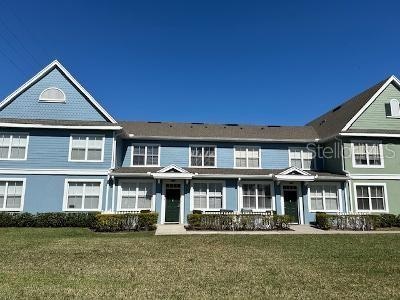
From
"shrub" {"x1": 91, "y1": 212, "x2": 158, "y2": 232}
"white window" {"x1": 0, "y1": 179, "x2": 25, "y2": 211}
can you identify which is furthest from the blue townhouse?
"shrub" {"x1": 91, "y1": 212, "x2": 158, "y2": 232}

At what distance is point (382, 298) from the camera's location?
678cm

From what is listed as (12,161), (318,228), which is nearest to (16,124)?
(12,161)

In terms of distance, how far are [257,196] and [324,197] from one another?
15.7 feet

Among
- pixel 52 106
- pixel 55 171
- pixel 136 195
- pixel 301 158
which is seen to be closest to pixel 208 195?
pixel 136 195

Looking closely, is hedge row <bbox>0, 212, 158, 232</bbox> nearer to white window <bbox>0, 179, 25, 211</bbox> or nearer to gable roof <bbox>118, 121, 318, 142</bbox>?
white window <bbox>0, 179, 25, 211</bbox>

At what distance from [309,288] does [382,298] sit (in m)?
1.43

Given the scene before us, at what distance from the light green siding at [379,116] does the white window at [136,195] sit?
15165mm

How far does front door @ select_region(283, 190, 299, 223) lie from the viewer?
2364cm

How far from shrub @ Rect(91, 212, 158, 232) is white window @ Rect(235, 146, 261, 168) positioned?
8.74 m

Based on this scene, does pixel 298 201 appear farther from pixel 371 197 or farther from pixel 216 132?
pixel 216 132

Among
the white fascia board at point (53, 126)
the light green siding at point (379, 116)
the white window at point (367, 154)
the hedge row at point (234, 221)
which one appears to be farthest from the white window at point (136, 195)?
the light green siding at point (379, 116)

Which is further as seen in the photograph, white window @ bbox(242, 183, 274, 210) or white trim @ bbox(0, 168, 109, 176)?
white window @ bbox(242, 183, 274, 210)

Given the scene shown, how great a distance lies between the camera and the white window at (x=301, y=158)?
2581 centimetres

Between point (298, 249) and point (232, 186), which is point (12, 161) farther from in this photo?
point (298, 249)
